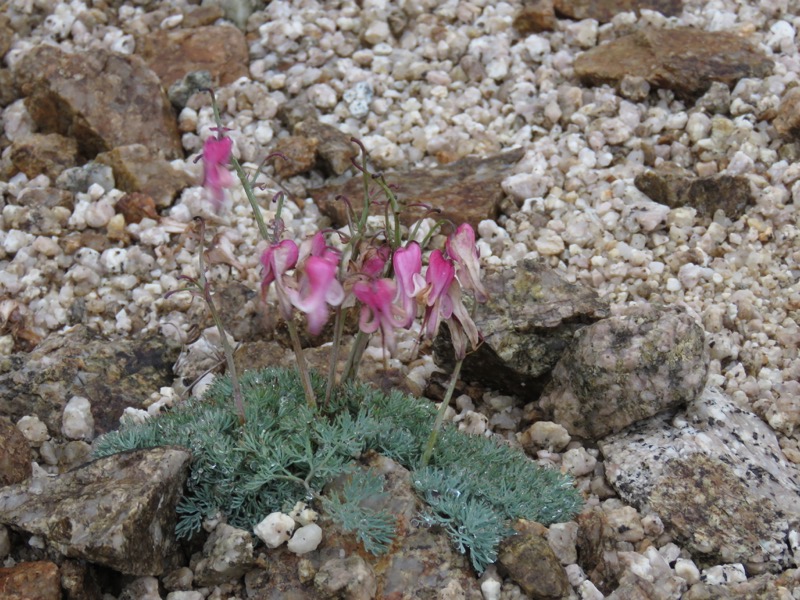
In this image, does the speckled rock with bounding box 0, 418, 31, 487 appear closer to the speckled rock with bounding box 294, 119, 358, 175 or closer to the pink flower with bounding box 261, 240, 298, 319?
the pink flower with bounding box 261, 240, 298, 319

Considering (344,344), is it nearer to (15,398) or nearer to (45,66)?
(15,398)

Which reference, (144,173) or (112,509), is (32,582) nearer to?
(112,509)

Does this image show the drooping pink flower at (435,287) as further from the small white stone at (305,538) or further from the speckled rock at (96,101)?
the speckled rock at (96,101)

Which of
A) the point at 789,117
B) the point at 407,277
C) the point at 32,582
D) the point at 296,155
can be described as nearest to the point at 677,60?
the point at 789,117

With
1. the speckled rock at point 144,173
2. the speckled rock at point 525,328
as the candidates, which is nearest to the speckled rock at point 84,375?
the speckled rock at point 144,173

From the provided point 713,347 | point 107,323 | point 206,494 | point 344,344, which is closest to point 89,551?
point 206,494
